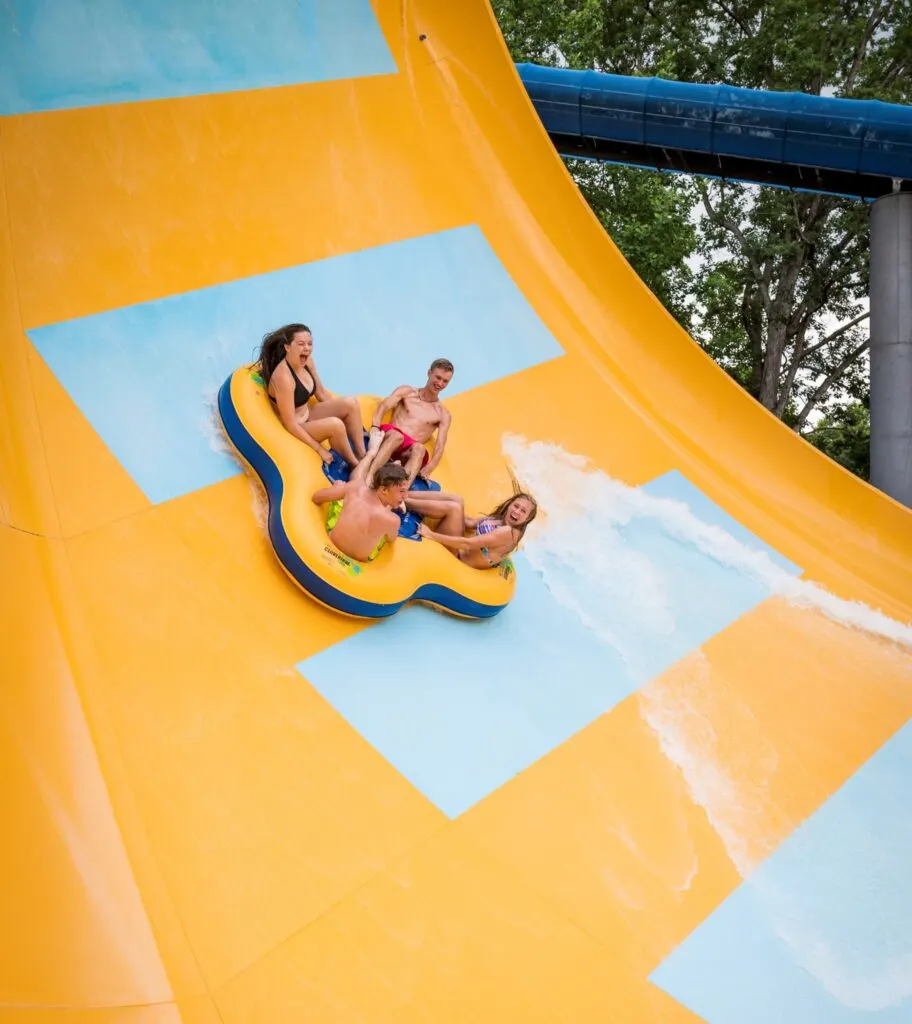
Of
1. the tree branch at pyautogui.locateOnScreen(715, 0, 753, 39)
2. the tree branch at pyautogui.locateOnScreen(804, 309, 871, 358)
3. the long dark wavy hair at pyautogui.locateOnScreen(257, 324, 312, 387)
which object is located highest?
the tree branch at pyautogui.locateOnScreen(715, 0, 753, 39)

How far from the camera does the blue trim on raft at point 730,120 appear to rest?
8.07 m

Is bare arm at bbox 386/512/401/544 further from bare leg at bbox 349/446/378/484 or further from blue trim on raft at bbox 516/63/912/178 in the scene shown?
blue trim on raft at bbox 516/63/912/178

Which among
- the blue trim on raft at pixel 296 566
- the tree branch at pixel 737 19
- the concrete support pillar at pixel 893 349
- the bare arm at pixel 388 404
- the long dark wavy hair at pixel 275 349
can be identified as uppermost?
the tree branch at pixel 737 19

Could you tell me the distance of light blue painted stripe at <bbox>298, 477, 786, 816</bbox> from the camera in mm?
3936

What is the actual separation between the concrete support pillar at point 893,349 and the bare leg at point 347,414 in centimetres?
528

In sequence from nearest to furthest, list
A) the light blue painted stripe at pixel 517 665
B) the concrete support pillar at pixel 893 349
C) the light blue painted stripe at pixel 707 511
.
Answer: the light blue painted stripe at pixel 517 665 < the light blue painted stripe at pixel 707 511 < the concrete support pillar at pixel 893 349

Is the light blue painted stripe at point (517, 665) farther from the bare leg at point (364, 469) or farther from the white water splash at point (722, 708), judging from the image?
the bare leg at point (364, 469)

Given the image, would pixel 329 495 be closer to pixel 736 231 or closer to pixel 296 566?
pixel 296 566

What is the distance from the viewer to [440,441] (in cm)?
525

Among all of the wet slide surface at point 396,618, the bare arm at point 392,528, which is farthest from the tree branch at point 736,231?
the bare arm at point 392,528

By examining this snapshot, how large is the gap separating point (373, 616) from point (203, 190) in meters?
2.79

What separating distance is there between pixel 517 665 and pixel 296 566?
107 cm

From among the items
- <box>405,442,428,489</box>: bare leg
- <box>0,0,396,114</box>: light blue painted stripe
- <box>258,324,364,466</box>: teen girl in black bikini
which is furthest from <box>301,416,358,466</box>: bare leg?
<box>0,0,396,114</box>: light blue painted stripe

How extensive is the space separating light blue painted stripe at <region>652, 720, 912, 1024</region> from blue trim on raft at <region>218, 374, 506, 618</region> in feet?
5.17
